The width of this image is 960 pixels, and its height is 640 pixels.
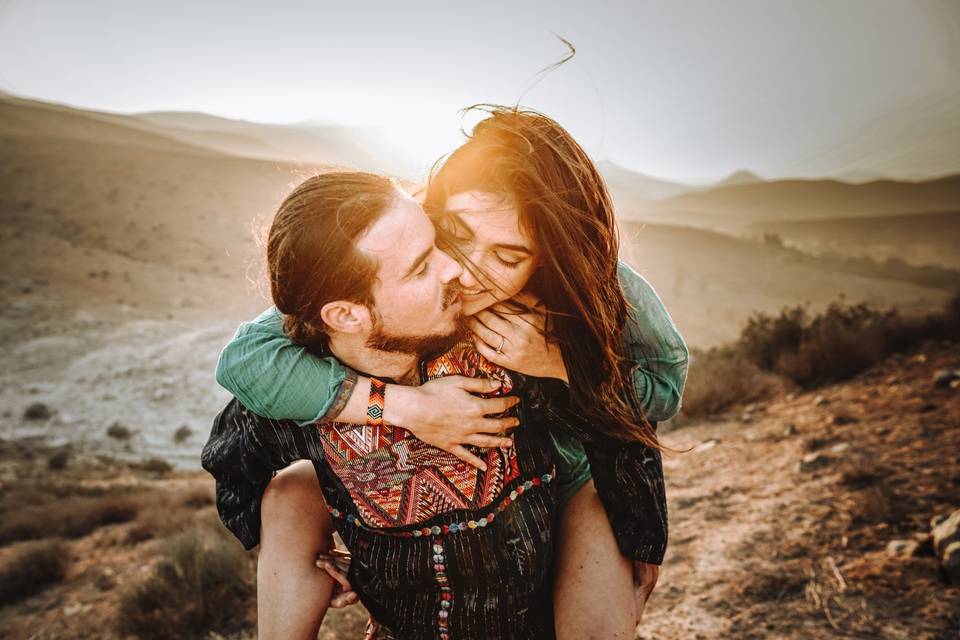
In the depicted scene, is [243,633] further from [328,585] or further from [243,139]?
[243,139]

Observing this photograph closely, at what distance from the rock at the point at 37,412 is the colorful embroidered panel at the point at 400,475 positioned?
35.1 feet

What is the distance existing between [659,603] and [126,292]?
17.7 m

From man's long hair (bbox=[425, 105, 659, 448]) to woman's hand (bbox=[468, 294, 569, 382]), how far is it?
0.04 metres

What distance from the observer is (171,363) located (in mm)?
11258

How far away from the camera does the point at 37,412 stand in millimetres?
9234

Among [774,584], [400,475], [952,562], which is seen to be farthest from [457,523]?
[952,562]

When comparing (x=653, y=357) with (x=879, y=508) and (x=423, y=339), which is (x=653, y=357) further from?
(x=879, y=508)

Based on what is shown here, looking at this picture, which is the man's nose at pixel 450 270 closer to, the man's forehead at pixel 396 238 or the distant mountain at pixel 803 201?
the man's forehead at pixel 396 238

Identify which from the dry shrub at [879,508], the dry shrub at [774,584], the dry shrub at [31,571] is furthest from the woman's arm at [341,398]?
the dry shrub at [31,571]

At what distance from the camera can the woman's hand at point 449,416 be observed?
5.30 feet

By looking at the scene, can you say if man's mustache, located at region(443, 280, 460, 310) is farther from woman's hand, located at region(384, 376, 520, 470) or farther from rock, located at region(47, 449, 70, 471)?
rock, located at region(47, 449, 70, 471)

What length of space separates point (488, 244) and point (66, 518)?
21.7 feet

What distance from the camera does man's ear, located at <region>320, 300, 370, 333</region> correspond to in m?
1.68

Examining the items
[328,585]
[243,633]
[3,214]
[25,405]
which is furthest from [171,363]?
[3,214]
